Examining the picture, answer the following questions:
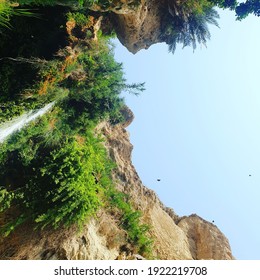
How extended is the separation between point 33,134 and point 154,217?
6.30 m

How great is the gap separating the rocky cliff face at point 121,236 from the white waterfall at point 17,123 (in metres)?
2.85

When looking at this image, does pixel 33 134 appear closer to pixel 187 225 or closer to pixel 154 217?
pixel 154 217

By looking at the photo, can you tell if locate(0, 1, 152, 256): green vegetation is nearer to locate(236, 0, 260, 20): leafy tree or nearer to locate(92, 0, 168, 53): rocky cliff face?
locate(92, 0, 168, 53): rocky cliff face

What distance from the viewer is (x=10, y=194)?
30.9ft

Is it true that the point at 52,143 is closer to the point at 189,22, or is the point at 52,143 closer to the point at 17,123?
the point at 17,123

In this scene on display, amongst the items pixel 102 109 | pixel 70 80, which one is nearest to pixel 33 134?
pixel 70 80

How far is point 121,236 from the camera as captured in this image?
9883mm

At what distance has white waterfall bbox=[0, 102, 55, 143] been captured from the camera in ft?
31.8

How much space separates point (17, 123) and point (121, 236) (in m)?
4.75

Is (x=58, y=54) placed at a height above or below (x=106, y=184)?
above

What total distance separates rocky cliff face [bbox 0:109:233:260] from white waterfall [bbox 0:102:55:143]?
2849 mm

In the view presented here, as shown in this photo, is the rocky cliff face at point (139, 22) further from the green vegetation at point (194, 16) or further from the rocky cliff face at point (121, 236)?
the rocky cliff face at point (121, 236)

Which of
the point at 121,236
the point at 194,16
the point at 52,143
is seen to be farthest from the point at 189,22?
the point at 121,236

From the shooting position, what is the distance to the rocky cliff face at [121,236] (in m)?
8.41
